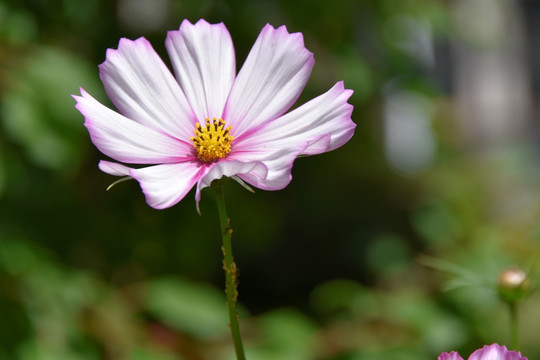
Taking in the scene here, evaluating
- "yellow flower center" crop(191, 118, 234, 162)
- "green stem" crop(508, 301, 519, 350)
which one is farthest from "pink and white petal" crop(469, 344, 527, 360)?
"yellow flower center" crop(191, 118, 234, 162)

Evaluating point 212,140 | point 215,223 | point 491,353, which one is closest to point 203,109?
point 212,140

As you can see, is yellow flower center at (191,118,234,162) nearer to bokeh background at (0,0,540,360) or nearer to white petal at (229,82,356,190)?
white petal at (229,82,356,190)

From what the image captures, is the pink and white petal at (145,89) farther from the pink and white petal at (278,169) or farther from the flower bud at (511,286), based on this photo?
the flower bud at (511,286)

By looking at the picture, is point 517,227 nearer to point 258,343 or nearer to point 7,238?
point 258,343

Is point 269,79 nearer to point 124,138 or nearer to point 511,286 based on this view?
point 124,138

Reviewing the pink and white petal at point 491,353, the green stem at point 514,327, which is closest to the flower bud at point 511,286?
the green stem at point 514,327

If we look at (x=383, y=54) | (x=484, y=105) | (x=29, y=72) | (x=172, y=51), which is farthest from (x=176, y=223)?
(x=484, y=105)

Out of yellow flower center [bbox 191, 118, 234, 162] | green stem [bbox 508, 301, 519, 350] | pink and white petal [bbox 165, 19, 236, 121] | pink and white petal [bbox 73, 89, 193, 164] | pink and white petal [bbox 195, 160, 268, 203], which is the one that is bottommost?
green stem [bbox 508, 301, 519, 350]
